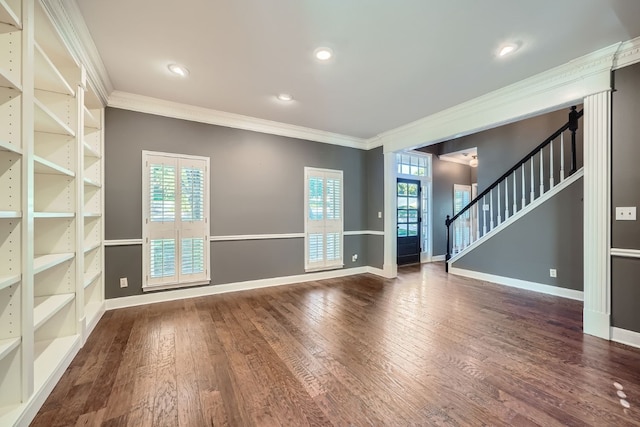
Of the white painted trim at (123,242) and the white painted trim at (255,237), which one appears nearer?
the white painted trim at (123,242)

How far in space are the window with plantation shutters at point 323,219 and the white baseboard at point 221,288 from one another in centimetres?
17

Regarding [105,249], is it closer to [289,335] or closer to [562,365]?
[289,335]

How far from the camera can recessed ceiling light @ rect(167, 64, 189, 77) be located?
8.95 ft

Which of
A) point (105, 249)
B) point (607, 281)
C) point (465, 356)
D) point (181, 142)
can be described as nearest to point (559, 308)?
point (607, 281)

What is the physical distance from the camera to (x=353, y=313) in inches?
128

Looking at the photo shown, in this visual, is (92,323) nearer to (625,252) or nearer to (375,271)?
(375,271)

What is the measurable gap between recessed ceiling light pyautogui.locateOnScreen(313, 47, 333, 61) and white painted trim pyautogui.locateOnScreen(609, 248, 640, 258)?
3.31 metres

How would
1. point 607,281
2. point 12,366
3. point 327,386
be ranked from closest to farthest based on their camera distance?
1. point 12,366
2. point 327,386
3. point 607,281

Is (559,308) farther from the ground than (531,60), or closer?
closer

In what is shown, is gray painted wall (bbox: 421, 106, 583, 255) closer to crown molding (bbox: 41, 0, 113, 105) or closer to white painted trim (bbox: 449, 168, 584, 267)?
white painted trim (bbox: 449, 168, 584, 267)

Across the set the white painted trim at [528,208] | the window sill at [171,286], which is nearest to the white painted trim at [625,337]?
the white painted trim at [528,208]

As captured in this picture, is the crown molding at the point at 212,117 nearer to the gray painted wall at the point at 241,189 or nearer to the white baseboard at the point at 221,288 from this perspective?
the gray painted wall at the point at 241,189

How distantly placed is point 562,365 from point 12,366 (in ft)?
12.5

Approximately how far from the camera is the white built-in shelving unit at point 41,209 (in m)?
1.49
